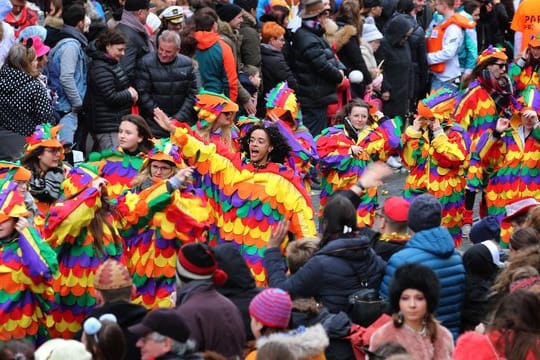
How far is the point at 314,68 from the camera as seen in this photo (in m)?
16.2

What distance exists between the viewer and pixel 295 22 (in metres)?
17.0

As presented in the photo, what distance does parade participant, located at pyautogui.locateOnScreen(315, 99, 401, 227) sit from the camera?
12891mm

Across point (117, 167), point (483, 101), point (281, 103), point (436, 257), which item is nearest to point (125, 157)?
point (117, 167)

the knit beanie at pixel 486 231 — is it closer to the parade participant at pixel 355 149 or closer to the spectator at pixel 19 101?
the parade participant at pixel 355 149

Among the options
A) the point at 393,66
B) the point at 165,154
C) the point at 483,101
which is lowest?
the point at 393,66

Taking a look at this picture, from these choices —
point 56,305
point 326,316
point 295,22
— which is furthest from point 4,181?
point 295,22

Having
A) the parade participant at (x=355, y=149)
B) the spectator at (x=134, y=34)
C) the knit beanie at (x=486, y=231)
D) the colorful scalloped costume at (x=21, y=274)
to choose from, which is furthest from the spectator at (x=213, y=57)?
the colorful scalloped costume at (x=21, y=274)

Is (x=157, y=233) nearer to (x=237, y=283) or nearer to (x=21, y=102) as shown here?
(x=237, y=283)

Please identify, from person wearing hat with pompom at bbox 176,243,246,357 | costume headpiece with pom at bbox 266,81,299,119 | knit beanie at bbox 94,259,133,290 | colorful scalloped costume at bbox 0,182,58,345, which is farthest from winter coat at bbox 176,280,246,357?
costume headpiece with pom at bbox 266,81,299,119

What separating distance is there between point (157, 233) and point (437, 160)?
3658mm

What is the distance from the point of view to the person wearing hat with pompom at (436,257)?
8.77 metres

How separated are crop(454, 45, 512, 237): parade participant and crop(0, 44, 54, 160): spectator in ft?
13.7

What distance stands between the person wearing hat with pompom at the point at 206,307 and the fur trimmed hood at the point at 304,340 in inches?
20.0

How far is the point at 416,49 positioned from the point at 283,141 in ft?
24.3
